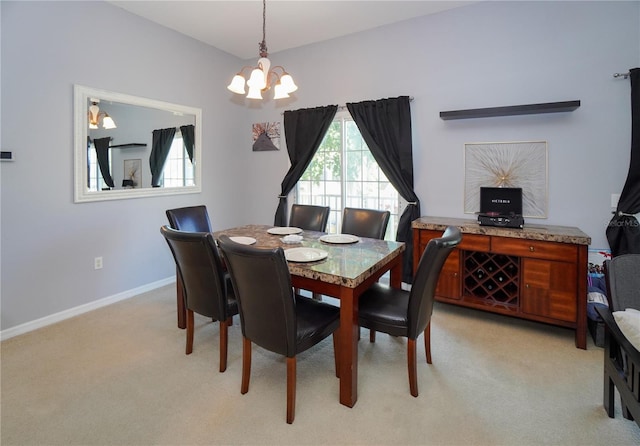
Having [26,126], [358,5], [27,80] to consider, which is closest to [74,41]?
[27,80]

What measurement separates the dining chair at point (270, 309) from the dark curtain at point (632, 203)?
8.37 ft

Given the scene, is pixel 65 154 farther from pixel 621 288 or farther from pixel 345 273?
pixel 621 288

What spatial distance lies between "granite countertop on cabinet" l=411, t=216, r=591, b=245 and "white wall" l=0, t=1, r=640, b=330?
27cm

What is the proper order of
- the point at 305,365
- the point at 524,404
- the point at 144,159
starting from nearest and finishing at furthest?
the point at 524,404 → the point at 305,365 → the point at 144,159

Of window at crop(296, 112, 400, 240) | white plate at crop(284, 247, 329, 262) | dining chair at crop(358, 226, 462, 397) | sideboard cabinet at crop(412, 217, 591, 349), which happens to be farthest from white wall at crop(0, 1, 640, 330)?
white plate at crop(284, 247, 329, 262)

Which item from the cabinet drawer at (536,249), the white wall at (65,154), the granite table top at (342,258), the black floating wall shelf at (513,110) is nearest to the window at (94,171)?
the white wall at (65,154)

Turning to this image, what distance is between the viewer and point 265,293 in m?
1.77

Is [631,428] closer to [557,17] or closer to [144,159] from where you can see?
[557,17]

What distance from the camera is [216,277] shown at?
2164 millimetres

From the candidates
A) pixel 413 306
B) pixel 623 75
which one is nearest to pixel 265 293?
pixel 413 306

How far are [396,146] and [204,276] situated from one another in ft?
8.22

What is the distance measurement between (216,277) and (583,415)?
220 centimetres

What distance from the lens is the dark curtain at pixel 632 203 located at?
2738 millimetres

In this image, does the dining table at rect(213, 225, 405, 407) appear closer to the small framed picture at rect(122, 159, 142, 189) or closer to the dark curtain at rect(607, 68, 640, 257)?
the small framed picture at rect(122, 159, 142, 189)
